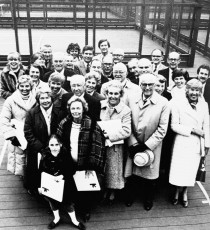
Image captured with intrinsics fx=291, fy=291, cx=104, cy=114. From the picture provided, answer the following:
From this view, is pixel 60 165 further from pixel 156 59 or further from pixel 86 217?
pixel 156 59

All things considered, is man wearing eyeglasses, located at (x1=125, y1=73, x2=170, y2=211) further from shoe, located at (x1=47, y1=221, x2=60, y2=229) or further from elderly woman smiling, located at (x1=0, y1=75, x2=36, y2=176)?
elderly woman smiling, located at (x1=0, y1=75, x2=36, y2=176)

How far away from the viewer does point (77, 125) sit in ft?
11.2

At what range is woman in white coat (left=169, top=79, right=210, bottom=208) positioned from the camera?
3.65 meters

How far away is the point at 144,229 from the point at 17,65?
3.40 metres

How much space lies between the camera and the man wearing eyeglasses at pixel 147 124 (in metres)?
3.54

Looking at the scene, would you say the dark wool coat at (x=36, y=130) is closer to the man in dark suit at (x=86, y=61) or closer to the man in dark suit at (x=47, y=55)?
the man in dark suit at (x=47, y=55)

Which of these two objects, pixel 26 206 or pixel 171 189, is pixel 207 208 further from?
pixel 26 206

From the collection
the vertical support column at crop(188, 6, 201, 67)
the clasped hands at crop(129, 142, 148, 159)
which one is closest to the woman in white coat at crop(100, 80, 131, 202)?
the clasped hands at crop(129, 142, 148, 159)

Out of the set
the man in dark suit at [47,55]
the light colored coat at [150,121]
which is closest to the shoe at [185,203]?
the light colored coat at [150,121]

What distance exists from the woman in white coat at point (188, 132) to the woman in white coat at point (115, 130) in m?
0.66

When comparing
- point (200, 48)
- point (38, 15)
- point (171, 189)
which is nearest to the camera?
point (171, 189)

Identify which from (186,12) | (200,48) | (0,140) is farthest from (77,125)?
(200,48)

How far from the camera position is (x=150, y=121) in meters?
3.57

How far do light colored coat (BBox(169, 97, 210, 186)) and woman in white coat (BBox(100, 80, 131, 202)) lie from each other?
66cm
